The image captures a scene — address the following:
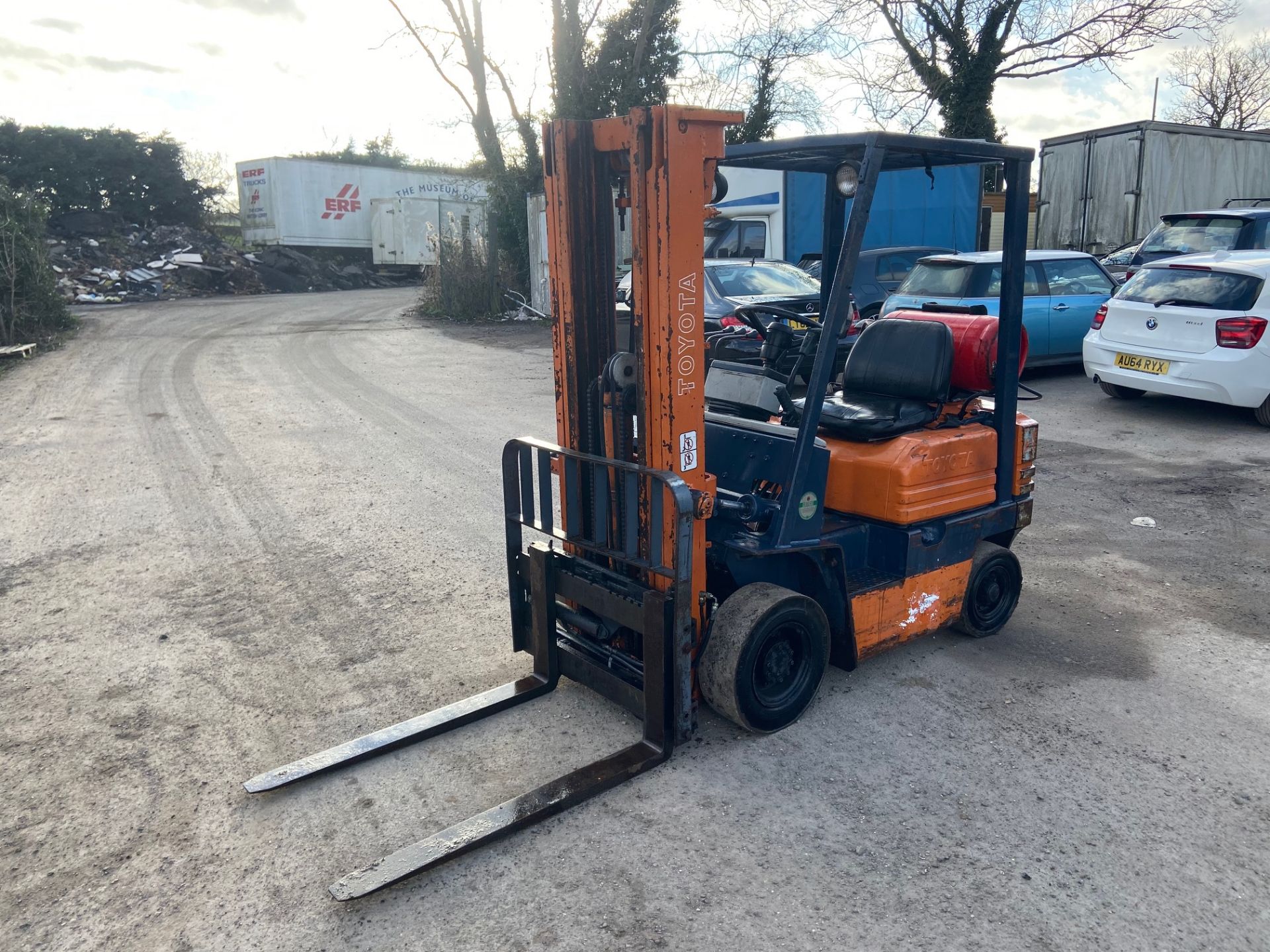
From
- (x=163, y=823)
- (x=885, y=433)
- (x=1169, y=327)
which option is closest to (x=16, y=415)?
(x=163, y=823)

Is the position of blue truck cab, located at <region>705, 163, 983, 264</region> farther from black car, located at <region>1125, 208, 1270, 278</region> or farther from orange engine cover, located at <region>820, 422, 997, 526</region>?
orange engine cover, located at <region>820, 422, 997, 526</region>

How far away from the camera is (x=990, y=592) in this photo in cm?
486

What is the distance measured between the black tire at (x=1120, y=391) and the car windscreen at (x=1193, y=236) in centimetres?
329

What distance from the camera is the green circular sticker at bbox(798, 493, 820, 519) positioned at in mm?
3828

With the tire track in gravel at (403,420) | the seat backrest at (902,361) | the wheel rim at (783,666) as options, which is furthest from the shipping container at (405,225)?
the wheel rim at (783,666)

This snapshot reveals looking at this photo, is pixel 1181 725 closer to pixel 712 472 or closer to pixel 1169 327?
pixel 712 472

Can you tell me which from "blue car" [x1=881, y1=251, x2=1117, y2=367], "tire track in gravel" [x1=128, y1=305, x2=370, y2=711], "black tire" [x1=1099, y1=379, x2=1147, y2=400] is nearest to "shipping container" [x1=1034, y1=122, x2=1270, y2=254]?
"blue car" [x1=881, y1=251, x2=1117, y2=367]

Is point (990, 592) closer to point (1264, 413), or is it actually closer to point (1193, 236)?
A: point (1264, 413)

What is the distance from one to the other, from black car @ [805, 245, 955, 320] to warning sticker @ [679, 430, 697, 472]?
9981 millimetres

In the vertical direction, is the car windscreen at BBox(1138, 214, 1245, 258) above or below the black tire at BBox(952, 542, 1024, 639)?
above

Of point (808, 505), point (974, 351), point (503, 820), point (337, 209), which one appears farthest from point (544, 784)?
point (337, 209)

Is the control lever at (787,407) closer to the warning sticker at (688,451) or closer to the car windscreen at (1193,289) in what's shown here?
the warning sticker at (688,451)

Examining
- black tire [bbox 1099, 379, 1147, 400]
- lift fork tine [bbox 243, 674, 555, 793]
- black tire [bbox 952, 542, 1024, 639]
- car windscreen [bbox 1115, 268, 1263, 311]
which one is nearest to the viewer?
lift fork tine [bbox 243, 674, 555, 793]

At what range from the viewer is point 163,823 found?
3.38 metres
